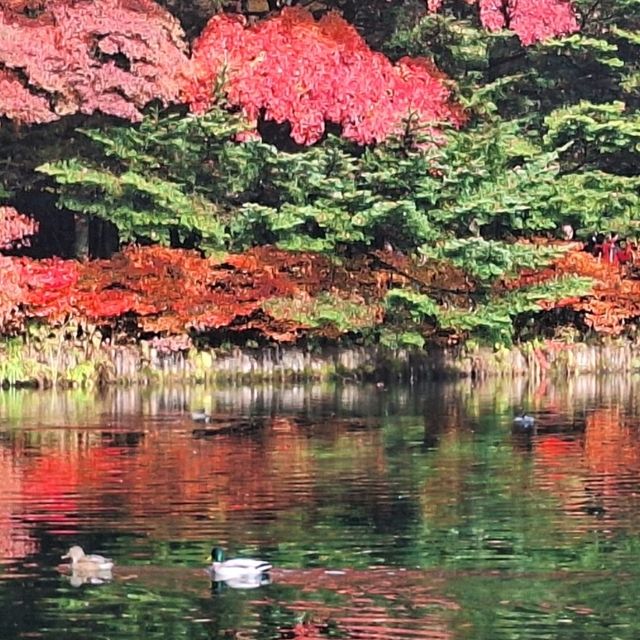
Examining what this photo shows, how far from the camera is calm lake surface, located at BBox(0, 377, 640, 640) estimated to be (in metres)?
11.1

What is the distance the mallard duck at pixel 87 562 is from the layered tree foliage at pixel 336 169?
14755mm

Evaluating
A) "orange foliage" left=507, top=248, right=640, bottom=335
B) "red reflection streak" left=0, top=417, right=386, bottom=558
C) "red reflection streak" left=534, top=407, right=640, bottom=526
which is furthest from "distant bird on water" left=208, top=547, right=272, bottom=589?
"orange foliage" left=507, top=248, right=640, bottom=335

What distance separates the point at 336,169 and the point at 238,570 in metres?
16.2

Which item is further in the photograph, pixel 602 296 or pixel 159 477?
pixel 602 296

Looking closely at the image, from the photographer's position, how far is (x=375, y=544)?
1327 cm

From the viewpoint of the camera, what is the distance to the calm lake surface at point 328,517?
11.1 metres

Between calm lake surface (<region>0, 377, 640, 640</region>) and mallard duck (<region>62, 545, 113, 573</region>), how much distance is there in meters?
0.10

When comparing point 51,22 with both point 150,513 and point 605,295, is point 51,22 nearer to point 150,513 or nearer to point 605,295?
point 605,295

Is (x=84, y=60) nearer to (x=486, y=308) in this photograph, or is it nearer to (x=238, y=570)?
(x=486, y=308)

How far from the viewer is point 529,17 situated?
95.3 feet

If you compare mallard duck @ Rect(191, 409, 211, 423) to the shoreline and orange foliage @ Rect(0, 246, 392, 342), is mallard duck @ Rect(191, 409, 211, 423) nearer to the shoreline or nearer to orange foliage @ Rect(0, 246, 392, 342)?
the shoreline

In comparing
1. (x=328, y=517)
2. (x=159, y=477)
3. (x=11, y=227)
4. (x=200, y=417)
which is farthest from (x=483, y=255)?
(x=328, y=517)

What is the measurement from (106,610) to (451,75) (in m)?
19.6

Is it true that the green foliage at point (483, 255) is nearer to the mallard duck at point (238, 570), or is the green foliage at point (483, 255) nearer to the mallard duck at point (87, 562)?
the mallard duck at point (87, 562)
